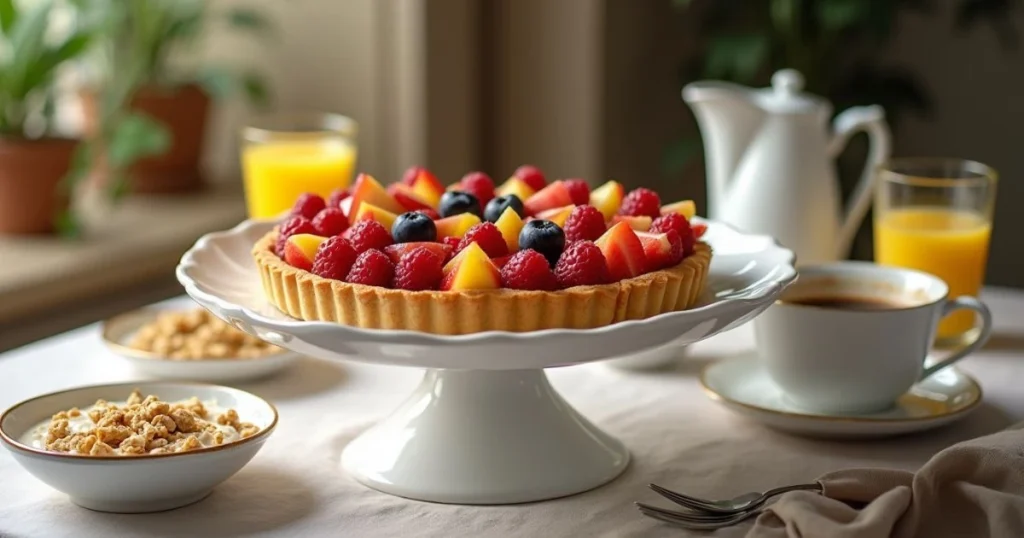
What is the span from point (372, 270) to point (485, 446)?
0.18 m

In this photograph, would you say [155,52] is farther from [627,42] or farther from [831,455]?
[831,455]

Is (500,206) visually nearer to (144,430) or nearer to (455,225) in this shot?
(455,225)

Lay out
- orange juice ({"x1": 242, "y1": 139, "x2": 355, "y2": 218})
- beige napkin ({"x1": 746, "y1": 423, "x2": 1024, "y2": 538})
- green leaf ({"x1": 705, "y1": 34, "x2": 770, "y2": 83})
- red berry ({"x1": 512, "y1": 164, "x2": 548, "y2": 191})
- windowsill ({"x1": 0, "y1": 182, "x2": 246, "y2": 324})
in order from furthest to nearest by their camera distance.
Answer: green leaf ({"x1": 705, "y1": 34, "x2": 770, "y2": 83}), windowsill ({"x1": 0, "y1": 182, "x2": 246, "y2": 324}), orange juice ({"x1": 242, "y1": 139, "x2": 355, "y2": 218}), red berry ({"x1": 512, "y1": 164, "x2": 548, "y2": 191}), beige napkin ({"x1": 746, "y1": 423, "x2": 1024, "y2": 538})

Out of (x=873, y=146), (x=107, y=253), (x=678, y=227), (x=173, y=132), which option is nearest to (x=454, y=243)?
(x=678, y=227)

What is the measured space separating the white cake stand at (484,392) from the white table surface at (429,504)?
2 cm

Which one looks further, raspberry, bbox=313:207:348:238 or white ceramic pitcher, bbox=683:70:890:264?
white ceramic pitcher, bbox=683:70:890:264

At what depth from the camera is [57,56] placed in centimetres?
224

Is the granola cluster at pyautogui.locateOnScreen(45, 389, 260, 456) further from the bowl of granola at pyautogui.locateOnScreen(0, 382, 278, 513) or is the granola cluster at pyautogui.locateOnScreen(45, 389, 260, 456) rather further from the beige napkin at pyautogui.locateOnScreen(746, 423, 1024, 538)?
the beige napkin at pyautogui.locateOnScreen(746, 423, 1024, 538)

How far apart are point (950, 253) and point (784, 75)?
0.30m

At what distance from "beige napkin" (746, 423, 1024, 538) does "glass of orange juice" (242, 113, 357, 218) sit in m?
1.06

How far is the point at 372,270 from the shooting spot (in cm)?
106

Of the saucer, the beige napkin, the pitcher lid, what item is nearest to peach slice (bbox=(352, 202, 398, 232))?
the saucer

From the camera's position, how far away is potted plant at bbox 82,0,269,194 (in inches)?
100

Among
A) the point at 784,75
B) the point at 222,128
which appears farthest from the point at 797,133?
the point at 222,128
